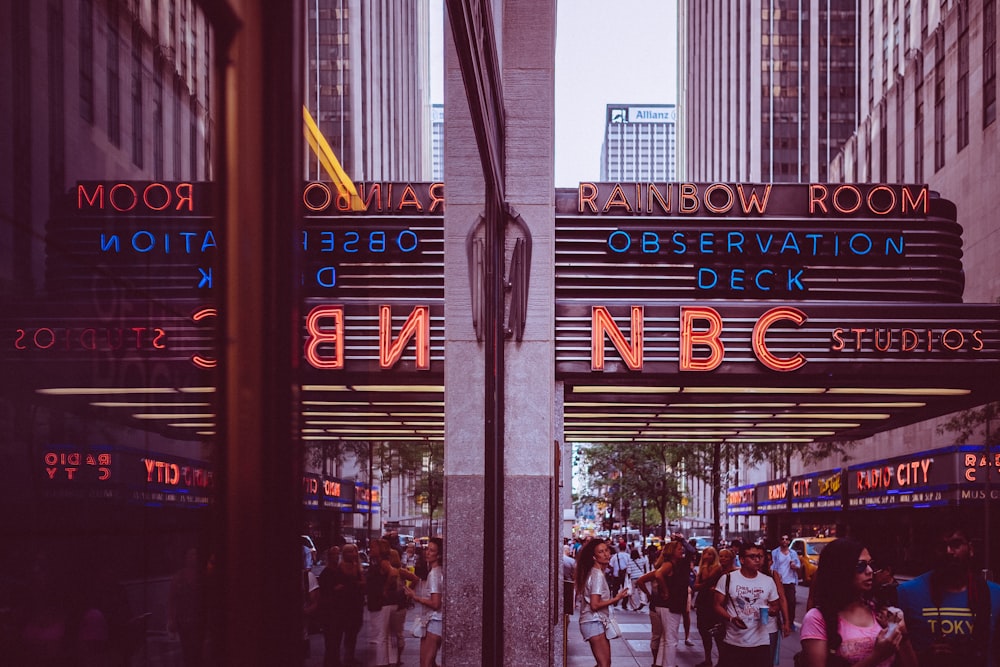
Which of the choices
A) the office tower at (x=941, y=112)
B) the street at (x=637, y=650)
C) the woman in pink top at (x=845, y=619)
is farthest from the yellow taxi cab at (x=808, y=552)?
the woman in pink top at (x=845, y=619)

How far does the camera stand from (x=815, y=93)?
108625mm

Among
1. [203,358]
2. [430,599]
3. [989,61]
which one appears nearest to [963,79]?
[989,61]

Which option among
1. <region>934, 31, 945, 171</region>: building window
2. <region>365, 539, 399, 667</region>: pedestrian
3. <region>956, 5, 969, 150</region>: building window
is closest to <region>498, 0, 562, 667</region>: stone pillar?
<region>365, 539, 399, 667</region>: pedestrian

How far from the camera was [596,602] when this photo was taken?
11.8 metres

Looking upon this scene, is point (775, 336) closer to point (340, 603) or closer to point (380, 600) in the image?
point (380, 600)

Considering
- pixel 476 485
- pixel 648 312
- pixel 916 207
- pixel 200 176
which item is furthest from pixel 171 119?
pixel 916 207

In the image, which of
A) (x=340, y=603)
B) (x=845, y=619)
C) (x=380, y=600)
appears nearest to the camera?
(x=340, y=603)

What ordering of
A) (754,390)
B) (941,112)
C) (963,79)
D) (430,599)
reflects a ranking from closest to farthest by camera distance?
(430,599) → (754,390) → (963,79) → (941,112)

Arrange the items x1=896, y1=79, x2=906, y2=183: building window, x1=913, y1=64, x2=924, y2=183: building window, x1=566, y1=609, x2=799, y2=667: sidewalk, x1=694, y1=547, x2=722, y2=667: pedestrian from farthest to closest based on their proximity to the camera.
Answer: x1=896, y1=79, x2=906, y2=183: building window
x1=913, y1=64, x2=924, y2=183: building window
x1=566, y1=609, x2=799, y2=667: sidewalk
x1=694, y1=547, x2=722, y2=667: pedestrian

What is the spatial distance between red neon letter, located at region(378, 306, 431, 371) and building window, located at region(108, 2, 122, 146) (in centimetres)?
1379

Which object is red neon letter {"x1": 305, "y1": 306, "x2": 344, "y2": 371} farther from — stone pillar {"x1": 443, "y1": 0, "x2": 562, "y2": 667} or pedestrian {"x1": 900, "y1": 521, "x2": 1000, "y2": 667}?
pedestrian {"x1": 900, "y1": 521, "x2": 1000, "y2": 667}

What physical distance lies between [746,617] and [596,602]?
2.16 metres

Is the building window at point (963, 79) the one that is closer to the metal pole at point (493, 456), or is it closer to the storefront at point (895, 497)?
the storefront at point (895, 497)

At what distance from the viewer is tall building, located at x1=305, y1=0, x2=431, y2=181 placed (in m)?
2.52
